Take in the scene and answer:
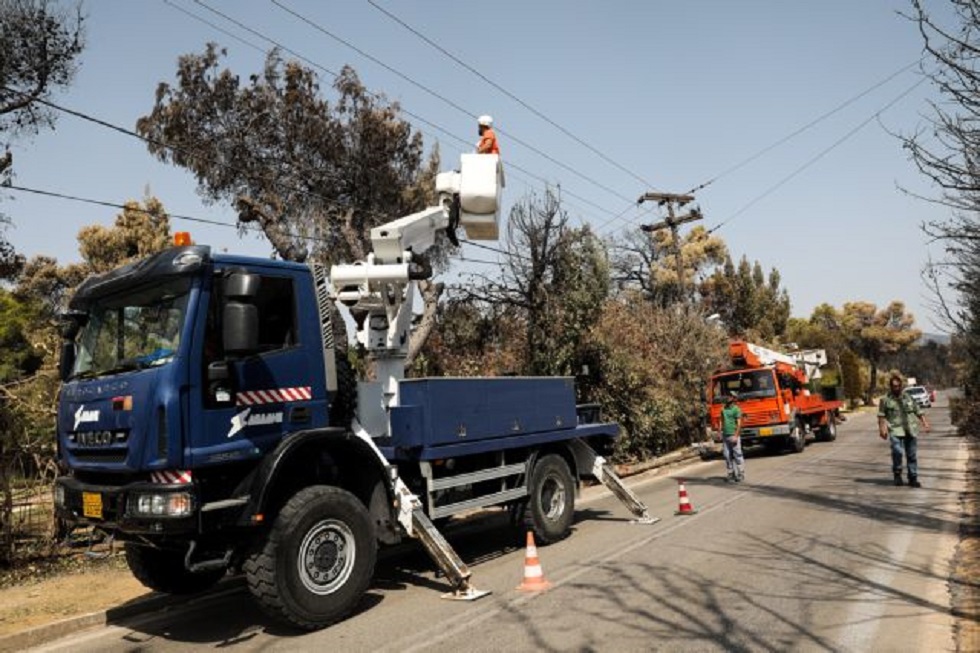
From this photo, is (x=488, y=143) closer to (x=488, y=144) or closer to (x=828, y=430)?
(x=488, y=144)

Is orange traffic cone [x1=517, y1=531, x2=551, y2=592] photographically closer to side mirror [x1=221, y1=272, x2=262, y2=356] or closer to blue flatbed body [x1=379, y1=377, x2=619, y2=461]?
blue flatbed body [x1=379, y1=377, x2=619, y2=461]

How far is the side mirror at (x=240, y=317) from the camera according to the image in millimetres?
5242

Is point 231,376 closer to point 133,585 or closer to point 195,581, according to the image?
point 195,581

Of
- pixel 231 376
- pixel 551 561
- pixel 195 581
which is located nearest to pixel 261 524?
pixel 231 376

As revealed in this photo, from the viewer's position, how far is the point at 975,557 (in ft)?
23.0

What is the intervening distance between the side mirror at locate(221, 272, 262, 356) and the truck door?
0.25 meters

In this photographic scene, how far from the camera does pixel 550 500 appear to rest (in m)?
8.95

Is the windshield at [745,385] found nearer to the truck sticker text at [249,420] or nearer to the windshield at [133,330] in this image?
the truck sticker text at [249,420]

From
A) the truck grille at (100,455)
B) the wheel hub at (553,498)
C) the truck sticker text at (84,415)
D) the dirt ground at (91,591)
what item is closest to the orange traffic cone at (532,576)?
the wheel hub at (553,498)

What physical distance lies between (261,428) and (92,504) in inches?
53.2

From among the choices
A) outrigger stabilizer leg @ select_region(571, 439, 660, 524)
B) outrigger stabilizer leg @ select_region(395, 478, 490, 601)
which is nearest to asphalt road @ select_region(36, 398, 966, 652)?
outrigger stabilizer leg @ select_region(395, 478, 490, 601)

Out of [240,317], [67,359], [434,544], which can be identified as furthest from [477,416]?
[67,359]

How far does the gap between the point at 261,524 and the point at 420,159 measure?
16872 millimetres

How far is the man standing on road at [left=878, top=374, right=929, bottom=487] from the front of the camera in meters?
11.8
